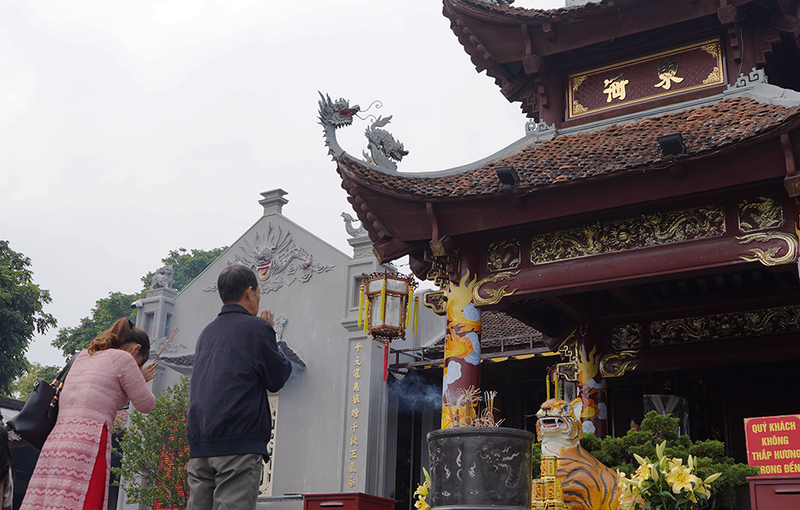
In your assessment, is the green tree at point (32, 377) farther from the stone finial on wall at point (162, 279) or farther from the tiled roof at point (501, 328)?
the tiled roof at point (501, 328)

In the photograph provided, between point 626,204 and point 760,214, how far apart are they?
128 cm

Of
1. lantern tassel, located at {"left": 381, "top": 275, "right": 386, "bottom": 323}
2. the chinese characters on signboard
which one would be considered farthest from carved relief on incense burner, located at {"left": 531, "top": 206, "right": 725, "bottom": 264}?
lantern tassel, located at {"left": 381, "top": 275, "right": 386, "bottom": 323}

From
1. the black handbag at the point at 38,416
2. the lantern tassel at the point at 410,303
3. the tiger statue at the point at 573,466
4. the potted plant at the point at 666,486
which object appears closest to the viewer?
the black handbag at the point at 38,416

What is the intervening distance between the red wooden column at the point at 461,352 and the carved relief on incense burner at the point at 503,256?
299 millimetres

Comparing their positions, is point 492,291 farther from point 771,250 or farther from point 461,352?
point 771,250

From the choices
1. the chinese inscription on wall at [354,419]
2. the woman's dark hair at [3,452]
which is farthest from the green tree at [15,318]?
the woman's dark hair at [3,452]

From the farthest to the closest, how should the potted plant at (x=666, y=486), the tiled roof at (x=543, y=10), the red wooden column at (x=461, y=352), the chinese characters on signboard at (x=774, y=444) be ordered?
the tiled roof at (x=543, y=10), the red wooden column at (x=461, y=352), the chinese characters on signboard at (x=774, y=444), the potted plant at (x=666, y=486)

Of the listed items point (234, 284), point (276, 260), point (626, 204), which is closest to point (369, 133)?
point (626, 204)

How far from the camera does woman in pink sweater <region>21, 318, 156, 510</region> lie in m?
4.51

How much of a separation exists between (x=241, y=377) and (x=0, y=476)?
1989 millimetres

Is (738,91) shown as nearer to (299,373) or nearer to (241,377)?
(241,377)

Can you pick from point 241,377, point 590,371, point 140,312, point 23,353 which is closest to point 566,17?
point 590,371

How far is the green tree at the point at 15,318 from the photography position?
77.8 ft

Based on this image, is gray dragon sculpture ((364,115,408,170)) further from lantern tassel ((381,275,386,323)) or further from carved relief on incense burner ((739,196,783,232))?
lantern tassel ((381,275,386,323))
